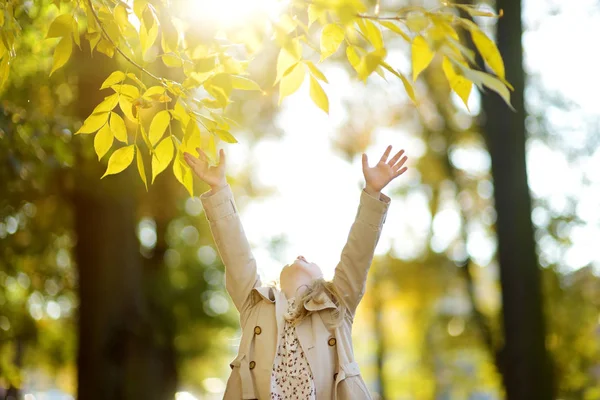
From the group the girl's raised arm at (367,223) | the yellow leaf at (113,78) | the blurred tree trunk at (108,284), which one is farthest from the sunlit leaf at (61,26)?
the blurred tree trunk at (108,284)

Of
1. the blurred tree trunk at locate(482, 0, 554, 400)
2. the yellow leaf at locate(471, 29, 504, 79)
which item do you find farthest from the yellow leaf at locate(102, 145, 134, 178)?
the blurred tree trunk at locate(482, 0, 554, 400)

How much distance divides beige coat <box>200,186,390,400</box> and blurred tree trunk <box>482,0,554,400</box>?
4.92 m

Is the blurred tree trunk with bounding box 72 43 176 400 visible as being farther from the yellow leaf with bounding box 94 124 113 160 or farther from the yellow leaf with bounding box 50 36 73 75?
the yellow leaf with bounding box 50 36 73 75

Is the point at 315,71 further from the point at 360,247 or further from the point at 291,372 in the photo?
the point at 291,372

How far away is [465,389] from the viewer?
74.7 ft

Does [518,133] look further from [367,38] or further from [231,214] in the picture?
[367,38]

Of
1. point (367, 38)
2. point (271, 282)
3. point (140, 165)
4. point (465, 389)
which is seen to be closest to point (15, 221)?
point (271, 282)

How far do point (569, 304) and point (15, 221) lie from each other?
1179cm

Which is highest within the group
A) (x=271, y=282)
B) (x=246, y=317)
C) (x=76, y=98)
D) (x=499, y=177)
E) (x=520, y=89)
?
(x=76, y=98)

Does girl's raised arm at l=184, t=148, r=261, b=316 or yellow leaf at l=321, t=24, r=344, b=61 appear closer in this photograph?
yellow leaf at l=321, t=24, r=344, b=61

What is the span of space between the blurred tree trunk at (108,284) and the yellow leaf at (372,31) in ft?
18.5

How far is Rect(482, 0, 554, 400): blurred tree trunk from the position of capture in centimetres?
786

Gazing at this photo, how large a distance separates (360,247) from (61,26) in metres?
1.65

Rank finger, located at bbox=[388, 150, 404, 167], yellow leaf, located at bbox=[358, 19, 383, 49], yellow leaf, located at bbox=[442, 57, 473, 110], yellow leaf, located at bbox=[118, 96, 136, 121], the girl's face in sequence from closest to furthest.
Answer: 1. yellow leaf, located at bbox=[442, 57, 473, 110]
2. yellow leaf, located at bbox=[358, 19, 383, 49]
3. yellow leaf, located at bbox=[118, 96, 136, 121]
4. finger, located at bbox=[388, 150, 404, 167]
5. the girl's face
